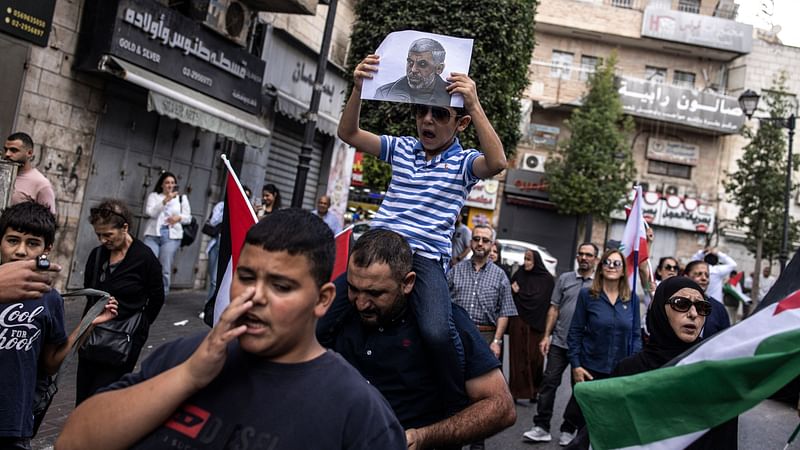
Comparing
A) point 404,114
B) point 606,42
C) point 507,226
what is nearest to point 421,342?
point 404,114

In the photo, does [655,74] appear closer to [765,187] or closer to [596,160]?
[596,160]

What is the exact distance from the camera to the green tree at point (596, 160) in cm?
3077

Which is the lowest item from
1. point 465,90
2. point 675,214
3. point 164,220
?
point 164,220

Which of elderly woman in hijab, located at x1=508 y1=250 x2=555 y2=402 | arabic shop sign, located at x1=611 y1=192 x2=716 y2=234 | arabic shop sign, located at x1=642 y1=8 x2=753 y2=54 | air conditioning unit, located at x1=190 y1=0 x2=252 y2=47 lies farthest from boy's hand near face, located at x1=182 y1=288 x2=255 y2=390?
arabic shop sign, located at x1=642 y1=8 x2=753 y2=54

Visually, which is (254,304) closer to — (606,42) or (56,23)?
(56,23)

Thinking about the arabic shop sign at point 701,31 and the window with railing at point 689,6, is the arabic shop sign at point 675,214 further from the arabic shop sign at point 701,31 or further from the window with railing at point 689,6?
the window with railing at point 689,6

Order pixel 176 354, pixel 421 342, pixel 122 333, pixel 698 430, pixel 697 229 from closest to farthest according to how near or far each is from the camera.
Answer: pixel 176 354
pixel 698 430
pixel 421 342
pixel 122 333
pixel 697 229

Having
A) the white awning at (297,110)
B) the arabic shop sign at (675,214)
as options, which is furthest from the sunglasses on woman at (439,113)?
the arabic shop sign at (675,214)

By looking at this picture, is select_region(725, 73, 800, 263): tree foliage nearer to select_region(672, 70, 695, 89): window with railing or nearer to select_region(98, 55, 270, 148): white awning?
select_region(672, 70, 695, 89): window with railing

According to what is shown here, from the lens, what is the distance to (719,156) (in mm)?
35000

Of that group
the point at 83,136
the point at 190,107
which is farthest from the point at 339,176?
the point at 83,136

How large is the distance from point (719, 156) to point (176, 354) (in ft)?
121

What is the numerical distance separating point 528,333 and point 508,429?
143 cm

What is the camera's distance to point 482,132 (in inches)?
127
